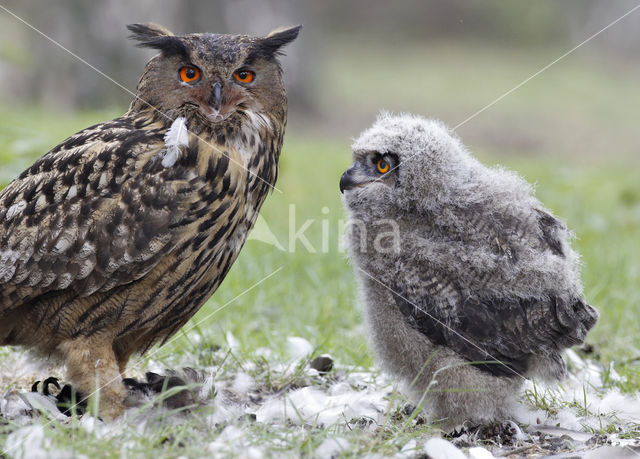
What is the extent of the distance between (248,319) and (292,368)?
116 centimetres

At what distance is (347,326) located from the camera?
4.98 meters

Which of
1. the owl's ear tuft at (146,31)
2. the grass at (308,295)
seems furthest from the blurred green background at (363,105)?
the owl's ear tuft at (146,31)

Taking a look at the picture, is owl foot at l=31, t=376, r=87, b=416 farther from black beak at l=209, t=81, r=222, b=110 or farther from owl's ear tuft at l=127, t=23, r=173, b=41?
owl's ear tuft at l=127, t=23, r=173, b=41

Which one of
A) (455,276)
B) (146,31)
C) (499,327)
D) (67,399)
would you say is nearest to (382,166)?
(455,276)

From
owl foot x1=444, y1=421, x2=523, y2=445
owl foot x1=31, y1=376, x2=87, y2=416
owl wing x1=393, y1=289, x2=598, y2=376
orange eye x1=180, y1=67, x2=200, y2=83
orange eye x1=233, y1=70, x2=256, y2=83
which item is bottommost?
owl foot x1=31, y1=376, x2=87, y2=416

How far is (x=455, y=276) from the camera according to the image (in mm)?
3129

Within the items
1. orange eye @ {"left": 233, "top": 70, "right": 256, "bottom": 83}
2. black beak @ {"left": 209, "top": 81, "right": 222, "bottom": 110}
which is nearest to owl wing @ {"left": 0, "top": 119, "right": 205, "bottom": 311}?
black beak @ {"left": 209, "top": 81, "right": 222, "bottom": 110}

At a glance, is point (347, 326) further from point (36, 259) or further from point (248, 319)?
point (36, 259)

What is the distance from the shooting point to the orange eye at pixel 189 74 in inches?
124

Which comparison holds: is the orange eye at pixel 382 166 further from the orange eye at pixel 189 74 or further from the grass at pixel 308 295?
the grass at pixel 308 295

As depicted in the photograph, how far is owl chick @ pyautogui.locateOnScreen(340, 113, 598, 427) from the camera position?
10.2 ft

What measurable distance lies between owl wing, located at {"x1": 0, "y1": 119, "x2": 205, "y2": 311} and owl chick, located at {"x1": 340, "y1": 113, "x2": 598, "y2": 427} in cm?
84

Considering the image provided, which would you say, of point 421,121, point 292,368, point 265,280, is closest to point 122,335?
point 292,368

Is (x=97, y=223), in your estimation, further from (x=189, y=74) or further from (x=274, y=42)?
(x=274, y=42)
